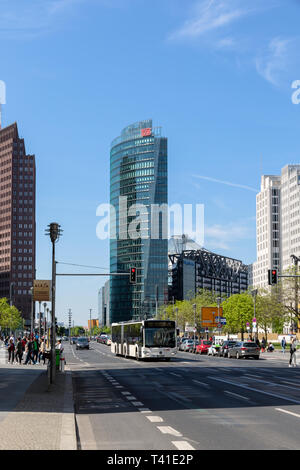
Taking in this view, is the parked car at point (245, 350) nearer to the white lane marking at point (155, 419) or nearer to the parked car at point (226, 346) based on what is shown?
the parked car at point (226, 346)

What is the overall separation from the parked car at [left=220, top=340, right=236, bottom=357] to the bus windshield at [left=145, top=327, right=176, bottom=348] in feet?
57.4

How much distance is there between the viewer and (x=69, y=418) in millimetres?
15250

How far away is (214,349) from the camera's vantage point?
77.3m

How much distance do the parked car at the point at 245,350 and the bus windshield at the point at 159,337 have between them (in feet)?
48.0

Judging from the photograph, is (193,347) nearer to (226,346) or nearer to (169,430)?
(226,346)

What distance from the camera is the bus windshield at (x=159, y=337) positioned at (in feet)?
175

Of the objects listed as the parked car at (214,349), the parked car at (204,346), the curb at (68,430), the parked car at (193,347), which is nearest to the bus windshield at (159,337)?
the parked car at (214,349)

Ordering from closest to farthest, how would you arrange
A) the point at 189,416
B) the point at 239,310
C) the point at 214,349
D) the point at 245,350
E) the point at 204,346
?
1. the point at 189,416
2. the point at 245,350
3. the point at 214,349
4. the point at 204,346
5. the point at 239,310

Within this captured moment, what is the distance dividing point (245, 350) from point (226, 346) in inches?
188

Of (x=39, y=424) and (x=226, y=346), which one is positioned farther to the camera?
(x=226, y=346)

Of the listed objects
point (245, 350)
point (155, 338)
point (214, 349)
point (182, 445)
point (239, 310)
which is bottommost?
point (214, 349)

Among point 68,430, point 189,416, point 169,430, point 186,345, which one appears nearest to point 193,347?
point 186,345

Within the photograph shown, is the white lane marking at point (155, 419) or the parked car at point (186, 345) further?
the parked car at point (186, 345)

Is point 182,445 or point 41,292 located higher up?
point 41,292
